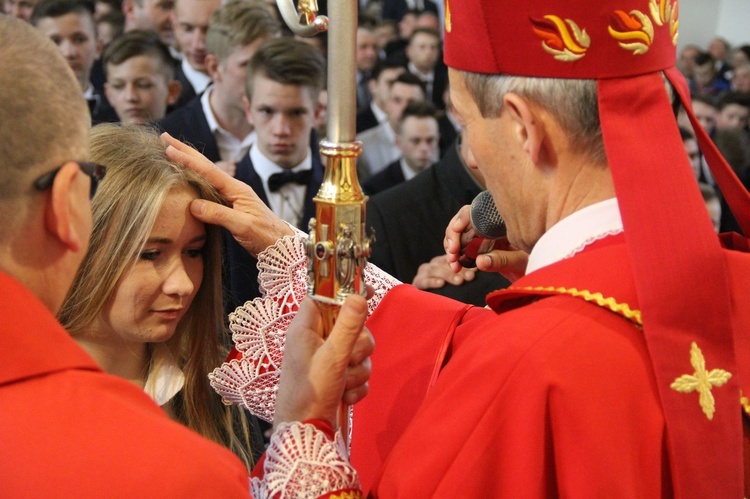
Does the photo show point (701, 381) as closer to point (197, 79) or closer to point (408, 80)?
point (197, 79)

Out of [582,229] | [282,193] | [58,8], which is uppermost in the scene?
[582,229]

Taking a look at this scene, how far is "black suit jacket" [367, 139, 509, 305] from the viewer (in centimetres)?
412

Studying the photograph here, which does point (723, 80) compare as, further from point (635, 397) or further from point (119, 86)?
point (635, 397)

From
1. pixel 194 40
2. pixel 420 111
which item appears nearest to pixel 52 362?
pixel 194 40

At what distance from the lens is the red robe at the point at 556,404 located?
146cm

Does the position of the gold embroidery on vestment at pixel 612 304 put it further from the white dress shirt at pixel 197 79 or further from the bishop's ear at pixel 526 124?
the white dress shirt at pixel 197 79

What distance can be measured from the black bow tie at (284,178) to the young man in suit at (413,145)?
178 centimetres

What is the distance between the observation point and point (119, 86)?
5.45m

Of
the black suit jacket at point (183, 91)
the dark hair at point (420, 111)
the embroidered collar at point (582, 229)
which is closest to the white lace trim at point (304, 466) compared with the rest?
the embroidered collar at point (582, 229)

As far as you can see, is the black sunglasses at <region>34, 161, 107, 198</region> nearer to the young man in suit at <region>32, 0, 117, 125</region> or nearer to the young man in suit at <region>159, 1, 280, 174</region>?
the young man in suit at <region>159, 1, 280, 174</region>

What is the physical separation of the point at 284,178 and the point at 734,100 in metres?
5.96

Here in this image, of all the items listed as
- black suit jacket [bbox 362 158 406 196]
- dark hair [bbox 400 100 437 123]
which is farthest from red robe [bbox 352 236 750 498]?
dark hair [bbox 400 100 437 123]

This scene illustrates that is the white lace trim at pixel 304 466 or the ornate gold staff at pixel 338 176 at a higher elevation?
the ornate gold staff at pixel 338 176

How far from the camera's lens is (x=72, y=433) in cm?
125
